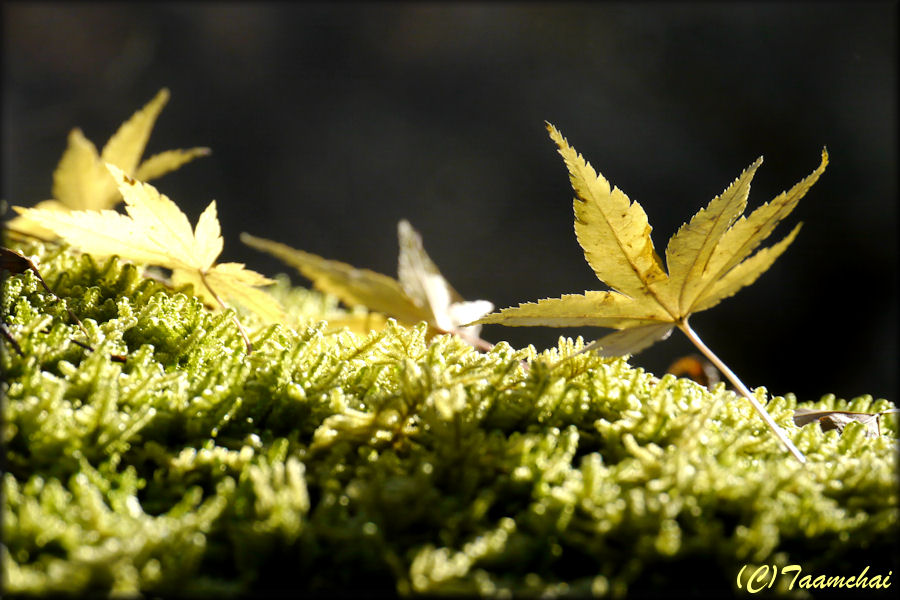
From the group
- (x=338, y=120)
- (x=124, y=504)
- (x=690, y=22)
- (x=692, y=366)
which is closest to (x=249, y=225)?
(x=338, y=120)

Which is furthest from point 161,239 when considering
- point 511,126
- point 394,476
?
point 511,126

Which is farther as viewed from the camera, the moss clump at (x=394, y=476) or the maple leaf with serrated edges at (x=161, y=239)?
the maple leaf with serrated edges at (x=161, y=239)

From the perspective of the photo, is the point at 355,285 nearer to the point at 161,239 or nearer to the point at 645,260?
the point at 161,239

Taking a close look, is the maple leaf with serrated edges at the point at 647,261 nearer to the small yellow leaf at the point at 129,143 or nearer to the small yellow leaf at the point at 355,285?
the small yellow leaf at the point at 355,285

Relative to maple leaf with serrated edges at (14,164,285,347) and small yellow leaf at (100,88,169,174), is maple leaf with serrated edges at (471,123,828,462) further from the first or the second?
small yellow leaf at (100,88,169,174)

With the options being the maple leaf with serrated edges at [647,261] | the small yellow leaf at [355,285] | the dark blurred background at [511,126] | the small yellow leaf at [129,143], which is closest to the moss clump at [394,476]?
the maple leaf with serrated edges at [647,261]

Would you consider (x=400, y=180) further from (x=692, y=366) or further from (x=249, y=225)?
(x=692, y=366)

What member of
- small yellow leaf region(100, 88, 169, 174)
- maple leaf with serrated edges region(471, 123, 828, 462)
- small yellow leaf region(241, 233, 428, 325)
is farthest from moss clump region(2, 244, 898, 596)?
small yellow leaf region(100, 88, 169, 174)
